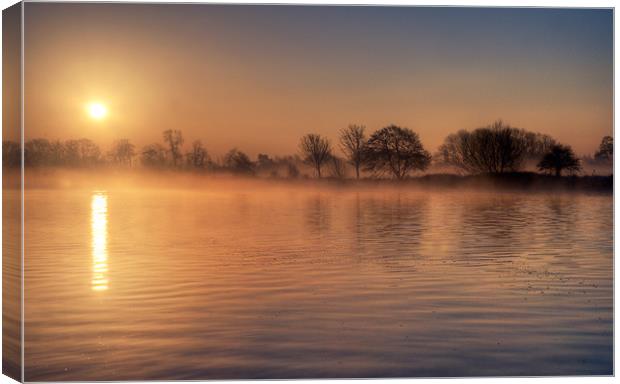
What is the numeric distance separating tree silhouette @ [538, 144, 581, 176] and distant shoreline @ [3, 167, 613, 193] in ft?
0.26

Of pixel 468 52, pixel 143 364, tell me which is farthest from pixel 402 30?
pixel 143 364

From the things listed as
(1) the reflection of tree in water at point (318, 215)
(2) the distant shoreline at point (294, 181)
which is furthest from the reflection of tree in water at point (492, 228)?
(1) the reflection of tree in water at point (318, 215)

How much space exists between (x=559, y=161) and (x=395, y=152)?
1563 mm

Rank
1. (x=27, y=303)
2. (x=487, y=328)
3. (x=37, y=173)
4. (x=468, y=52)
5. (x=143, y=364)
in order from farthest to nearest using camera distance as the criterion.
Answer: (x=468, y=52)
(x=37, y=173)
(x=27, y=303)
(x=487, y=328)
(x=143, y=364)

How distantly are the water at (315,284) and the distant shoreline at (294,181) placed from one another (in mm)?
97

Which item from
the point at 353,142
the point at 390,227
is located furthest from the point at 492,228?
the point at 353,142

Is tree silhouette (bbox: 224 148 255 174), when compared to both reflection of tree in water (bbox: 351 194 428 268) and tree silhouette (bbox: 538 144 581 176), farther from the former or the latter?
tree silhouette (bbox: 538 144 581 176)

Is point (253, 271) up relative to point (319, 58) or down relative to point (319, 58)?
down

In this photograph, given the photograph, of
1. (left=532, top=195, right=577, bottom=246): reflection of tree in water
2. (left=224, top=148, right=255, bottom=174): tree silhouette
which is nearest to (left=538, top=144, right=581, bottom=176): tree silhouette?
(left=532, top=195, right=577, bottom=246): reflection of tree in water

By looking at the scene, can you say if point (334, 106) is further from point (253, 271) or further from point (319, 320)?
point (319, 320)

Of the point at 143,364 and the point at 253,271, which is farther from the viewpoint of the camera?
the point at 253,271

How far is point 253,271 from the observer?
7547mm

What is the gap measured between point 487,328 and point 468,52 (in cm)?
299

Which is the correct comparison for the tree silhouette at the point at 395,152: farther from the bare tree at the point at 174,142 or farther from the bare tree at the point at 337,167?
the bare tree at the point at 174,142
